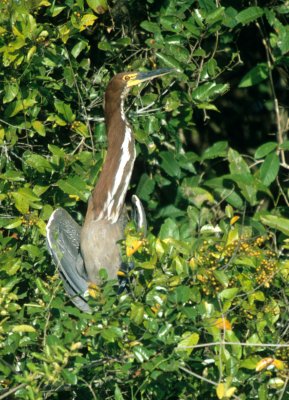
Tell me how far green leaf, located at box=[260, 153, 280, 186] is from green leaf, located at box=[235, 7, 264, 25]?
2.25 feet

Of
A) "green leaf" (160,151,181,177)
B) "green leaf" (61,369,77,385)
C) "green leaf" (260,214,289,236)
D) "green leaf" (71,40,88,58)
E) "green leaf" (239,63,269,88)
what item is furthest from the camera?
"green leaf" (239,63,269,88)

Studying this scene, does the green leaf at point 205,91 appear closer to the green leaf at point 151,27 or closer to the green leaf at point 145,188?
the green leaf at point 151,27

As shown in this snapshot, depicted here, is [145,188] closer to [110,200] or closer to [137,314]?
[110,200]

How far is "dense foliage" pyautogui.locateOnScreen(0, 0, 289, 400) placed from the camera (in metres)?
3.09

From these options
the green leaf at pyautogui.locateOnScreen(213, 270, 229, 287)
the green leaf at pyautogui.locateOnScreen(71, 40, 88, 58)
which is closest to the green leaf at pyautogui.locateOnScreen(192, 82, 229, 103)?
the green leaf at pyautogui.locateOnScreen(71, 40, 88, 58)

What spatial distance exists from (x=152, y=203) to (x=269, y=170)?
890 millimetres

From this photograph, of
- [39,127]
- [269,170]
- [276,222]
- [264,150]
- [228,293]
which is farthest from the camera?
[264,150]

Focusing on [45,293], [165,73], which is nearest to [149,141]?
[165,73]

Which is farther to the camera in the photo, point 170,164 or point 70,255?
point 170,164

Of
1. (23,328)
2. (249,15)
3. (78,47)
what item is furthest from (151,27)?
(23,328)

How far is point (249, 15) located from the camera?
15.4 ft

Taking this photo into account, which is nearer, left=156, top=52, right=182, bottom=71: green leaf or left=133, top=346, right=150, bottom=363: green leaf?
left=133, top=346, right=150, bottom=363: green leaf

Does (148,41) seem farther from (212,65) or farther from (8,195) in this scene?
(8,195)

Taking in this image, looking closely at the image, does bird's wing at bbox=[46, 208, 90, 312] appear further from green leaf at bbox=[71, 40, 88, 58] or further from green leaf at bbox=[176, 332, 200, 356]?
green leaf at bbox=[176, 332, 200, 356]
